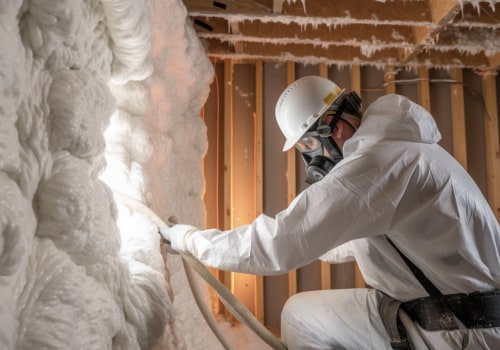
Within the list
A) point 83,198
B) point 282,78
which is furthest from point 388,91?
point 83,198

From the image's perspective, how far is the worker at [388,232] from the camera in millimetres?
1563

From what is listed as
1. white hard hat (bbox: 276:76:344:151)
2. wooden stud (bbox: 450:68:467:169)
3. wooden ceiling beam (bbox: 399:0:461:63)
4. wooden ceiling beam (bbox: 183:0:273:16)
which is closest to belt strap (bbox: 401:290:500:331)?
white hard hat (bbox: 276:76:344:151)

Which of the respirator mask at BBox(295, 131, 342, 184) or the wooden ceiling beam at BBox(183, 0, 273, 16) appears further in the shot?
the wooden ceiling beam at BBox(183, 0, 273, 16)

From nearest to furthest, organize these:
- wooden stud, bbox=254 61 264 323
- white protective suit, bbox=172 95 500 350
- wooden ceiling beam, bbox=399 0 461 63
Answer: white protective suit, bbox=172 95 500 350
wooden ceiling beam, bbox=399 0 461 63
wooden stud, bbox=254 61 264 323

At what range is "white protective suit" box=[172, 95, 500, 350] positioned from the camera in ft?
5.11

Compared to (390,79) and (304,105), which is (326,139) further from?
(390,79)

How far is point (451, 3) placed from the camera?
2.42 m

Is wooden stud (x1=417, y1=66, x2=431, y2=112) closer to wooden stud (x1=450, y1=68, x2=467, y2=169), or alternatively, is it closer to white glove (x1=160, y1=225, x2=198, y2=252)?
wooden stud (x1=450, y1=68, x2=467, y2=169)

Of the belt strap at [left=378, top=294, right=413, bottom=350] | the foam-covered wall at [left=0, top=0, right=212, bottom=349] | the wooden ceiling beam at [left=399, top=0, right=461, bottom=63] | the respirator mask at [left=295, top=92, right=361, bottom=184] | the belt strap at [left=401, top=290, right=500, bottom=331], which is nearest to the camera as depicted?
the foam-covered wall at [left=0, top=0, right=212, bottom=349]

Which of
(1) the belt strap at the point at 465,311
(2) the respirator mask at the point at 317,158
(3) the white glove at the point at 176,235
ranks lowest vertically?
(1) the belt strap at the point at 465,311

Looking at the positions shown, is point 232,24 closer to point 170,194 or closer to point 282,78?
point 282,78

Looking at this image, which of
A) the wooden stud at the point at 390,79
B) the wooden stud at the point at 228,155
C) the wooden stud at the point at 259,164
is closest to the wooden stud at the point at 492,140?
the wooden stud at the point at 390,79

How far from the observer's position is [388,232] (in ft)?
5.71

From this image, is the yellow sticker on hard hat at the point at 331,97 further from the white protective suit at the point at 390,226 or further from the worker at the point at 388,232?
the white protective suit at the point at 390,226
